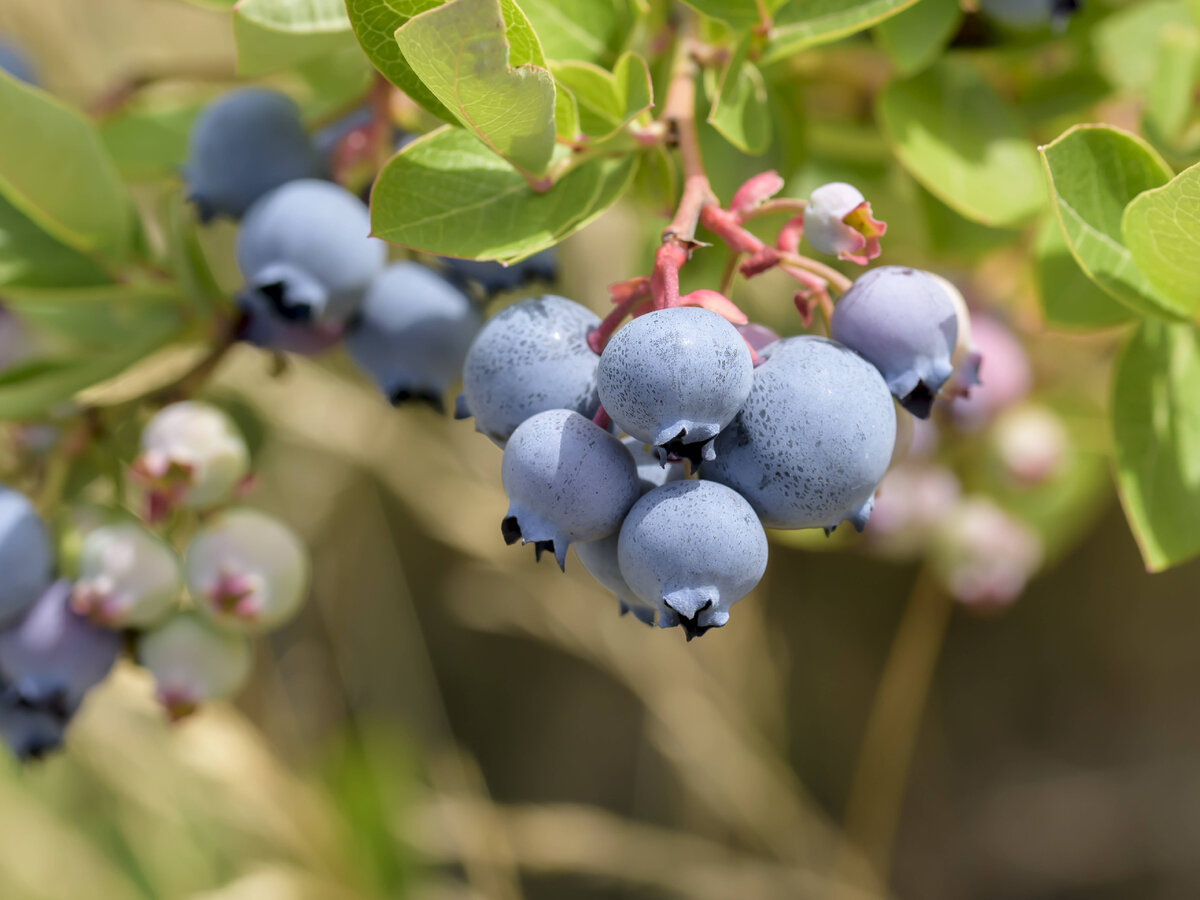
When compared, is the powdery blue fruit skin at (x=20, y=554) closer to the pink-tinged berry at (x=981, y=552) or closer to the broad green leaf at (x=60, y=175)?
the broad green leaf at (x=60, y=175)

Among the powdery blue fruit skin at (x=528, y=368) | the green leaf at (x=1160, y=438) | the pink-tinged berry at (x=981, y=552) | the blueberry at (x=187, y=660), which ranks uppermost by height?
the powdery blue fruit skin at (x=528, y=368)

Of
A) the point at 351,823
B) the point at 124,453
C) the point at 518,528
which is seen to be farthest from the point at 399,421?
the point at 518,528

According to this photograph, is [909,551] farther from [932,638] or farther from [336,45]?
[336,45]

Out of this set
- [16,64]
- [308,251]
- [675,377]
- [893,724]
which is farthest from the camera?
[893,724]

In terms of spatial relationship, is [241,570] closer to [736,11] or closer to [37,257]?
[37,257]

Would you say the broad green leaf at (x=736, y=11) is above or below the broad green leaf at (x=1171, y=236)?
above

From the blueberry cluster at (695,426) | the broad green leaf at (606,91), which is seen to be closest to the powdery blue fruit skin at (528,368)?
A: the blueberry cluster at (695,426)

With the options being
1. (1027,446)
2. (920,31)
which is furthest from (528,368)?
(1027,446)
